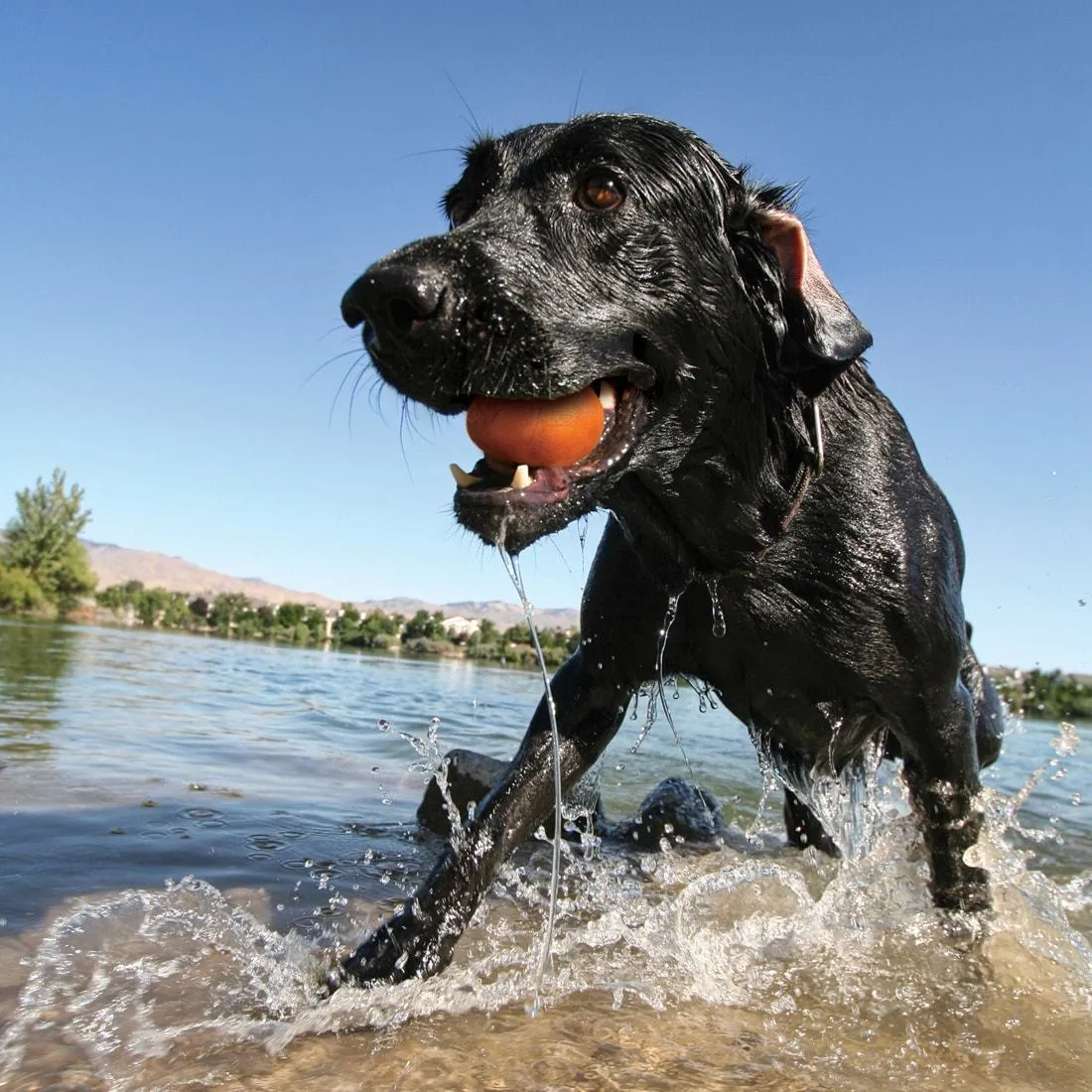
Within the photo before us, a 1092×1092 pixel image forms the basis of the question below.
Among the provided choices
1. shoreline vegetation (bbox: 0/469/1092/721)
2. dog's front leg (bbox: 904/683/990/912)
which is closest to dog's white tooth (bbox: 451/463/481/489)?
dog's front leg (bbox: 904/683/990/912)

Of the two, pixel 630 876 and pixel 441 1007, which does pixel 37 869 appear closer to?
pixel 441 1007

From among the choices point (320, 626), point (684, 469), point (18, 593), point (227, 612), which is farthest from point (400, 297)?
point (227, 612)

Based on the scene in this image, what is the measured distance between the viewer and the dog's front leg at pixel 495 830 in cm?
269

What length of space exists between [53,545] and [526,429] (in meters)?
68.4

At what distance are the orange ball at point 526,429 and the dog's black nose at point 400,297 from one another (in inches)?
11.7

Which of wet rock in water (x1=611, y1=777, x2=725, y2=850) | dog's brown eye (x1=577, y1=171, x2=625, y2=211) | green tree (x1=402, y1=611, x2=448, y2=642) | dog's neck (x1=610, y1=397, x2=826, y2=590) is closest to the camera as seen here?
dog's brown eye (x1=577, y1=171, x2=625, y2=211)

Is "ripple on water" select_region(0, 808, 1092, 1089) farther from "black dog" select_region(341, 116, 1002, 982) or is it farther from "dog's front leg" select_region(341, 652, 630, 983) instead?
"black dog" select_region(341, 116, 1002, 982)

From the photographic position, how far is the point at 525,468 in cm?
231

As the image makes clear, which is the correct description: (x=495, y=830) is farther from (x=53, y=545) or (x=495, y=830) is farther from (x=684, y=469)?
(x=53, y=545)

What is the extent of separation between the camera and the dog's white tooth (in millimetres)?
2293

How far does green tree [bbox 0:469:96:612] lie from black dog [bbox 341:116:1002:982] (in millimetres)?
63394

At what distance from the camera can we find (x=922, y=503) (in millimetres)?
3145

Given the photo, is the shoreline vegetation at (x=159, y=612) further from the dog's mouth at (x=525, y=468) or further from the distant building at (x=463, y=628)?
the dog's mouth at (x=525, y=468)

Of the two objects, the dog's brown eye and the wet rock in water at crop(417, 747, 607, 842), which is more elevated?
the dog's brown eye
